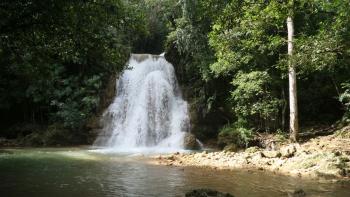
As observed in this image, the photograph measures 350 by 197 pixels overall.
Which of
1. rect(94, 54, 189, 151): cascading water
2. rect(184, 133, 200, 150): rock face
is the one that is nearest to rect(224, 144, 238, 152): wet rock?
rect(184, 133, 200, 150): rock face

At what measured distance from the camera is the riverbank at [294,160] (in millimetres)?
11289

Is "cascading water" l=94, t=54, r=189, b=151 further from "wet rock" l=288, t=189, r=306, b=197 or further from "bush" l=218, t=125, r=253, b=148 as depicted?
"wet rock" l=288, t=189, r=306, b=197

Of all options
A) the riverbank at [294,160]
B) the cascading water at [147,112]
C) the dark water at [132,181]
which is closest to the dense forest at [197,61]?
the cascading water at [147,112]

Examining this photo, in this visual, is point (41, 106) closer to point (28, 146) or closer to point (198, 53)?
point (28, 146)

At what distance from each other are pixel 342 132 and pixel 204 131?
910cm

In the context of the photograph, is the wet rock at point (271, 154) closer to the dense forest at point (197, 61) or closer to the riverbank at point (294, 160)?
the riverbank at point (294, 160)

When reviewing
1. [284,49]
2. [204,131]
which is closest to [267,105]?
[284,49]

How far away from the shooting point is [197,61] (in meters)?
23.4

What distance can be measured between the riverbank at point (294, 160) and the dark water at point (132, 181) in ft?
3.11

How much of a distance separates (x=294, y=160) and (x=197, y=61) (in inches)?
461

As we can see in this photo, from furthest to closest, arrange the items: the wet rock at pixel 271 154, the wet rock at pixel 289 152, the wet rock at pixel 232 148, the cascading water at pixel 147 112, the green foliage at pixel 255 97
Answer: the cascading water at pixel 147 112 → the green foliage at pixel 255 97 → the wet rock at pixel 232 148 → the wet rock at pixel 271 154 → the wet rock at pixel 289 152

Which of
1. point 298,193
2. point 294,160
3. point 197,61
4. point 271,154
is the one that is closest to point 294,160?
point 294,160

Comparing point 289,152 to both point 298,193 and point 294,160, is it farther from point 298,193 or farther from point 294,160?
point 298,193

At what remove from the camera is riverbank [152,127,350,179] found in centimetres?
1129
